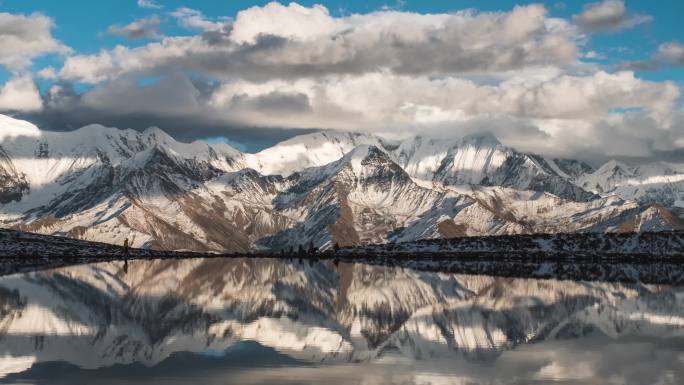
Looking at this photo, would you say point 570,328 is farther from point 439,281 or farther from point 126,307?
point 439,281

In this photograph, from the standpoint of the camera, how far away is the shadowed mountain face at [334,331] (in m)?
52.4

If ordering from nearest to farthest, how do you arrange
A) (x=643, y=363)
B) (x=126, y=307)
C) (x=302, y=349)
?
(x=643, y=363) → (x=302, y=349) → (x=126, y=307)

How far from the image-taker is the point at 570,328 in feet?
238

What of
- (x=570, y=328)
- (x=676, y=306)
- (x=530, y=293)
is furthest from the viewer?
(x=530, y=293)

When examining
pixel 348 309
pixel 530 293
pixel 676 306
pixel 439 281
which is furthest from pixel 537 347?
pixel 439 281

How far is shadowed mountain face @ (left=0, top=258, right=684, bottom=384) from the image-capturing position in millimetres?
52438

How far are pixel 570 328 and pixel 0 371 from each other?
41468mm

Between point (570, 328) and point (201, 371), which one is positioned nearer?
point (201, 371)

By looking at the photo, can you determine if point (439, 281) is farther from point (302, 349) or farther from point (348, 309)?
point (302, 349)

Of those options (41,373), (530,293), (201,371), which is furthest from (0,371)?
(530,293)

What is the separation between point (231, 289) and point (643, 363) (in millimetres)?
62232

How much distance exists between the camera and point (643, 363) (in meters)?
55.6

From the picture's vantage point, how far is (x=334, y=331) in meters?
70.1

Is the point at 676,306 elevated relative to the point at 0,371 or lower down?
lower down
